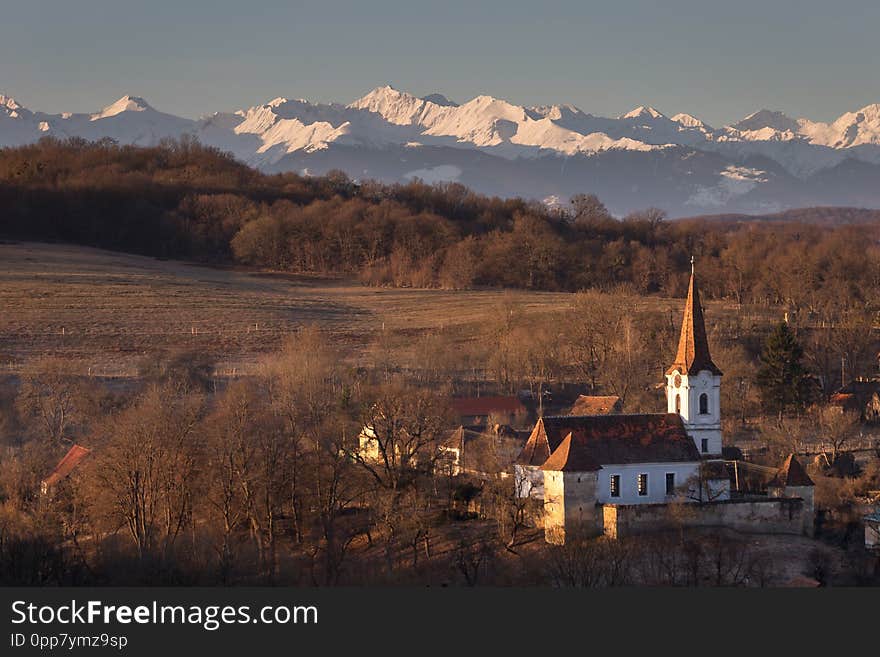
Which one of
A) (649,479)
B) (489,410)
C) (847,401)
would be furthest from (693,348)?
(847,401)

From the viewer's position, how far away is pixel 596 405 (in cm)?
7488

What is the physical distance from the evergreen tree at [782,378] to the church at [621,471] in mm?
20573

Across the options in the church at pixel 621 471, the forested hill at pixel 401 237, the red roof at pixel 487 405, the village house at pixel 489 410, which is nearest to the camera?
the church at pixel 621 471

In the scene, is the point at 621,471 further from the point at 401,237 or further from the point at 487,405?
the point at 401,237

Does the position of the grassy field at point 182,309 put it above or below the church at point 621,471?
above

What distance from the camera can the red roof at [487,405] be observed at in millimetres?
74562

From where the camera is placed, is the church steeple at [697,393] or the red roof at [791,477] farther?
the church steeple at [697,393]

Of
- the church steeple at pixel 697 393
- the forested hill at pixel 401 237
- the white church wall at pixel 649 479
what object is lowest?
the white church wall at pixel 649 479

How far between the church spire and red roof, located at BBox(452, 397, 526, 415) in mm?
12575

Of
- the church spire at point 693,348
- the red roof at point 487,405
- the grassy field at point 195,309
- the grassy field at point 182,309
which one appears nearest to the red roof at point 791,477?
the church spire at point 693,348

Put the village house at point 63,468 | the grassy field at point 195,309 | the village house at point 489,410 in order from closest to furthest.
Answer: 1. the village house at point 63,468
2. the village house at point 489,410
3. the grassy field at point 195,309

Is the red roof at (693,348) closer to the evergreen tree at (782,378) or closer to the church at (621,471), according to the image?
the church at (621,471)

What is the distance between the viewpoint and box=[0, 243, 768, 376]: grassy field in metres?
96.8

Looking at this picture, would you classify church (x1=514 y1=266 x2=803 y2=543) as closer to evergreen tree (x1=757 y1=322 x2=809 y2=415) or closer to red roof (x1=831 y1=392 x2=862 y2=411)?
evergreen tree (x1=757 y1=322 x2=809 y2=415)
